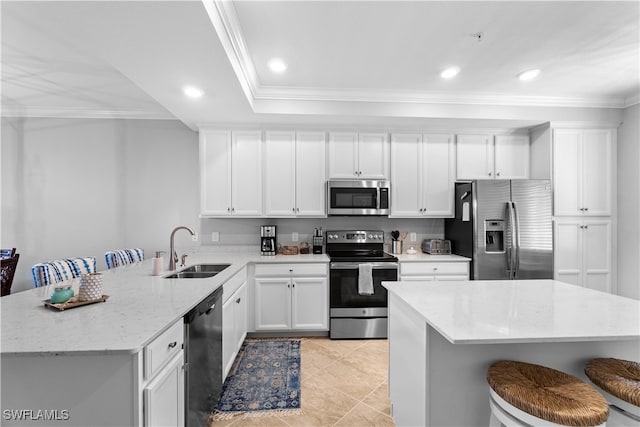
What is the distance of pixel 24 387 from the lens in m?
1.09

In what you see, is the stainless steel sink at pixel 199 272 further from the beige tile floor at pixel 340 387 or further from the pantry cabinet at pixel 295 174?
the beige tile floor at pixel 340 387

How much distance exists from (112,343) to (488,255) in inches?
136

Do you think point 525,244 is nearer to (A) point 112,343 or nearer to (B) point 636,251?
(B) point 636,251

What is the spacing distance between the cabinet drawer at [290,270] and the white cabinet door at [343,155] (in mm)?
1115

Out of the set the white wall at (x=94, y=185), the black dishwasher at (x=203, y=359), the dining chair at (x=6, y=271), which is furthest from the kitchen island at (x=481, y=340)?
the dining chair at (x=6, y=271)

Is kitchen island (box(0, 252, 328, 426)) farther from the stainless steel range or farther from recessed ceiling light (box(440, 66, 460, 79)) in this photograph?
recessed ceiling light (box(440, 66, 460, 79))

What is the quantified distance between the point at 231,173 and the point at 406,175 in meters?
2.13

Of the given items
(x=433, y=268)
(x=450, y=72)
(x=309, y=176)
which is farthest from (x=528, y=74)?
(x=309, y=176)

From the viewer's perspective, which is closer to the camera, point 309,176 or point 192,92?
point 192,92

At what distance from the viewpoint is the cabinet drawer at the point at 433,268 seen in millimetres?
3438

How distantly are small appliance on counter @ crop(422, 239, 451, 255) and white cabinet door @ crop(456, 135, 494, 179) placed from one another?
85cm

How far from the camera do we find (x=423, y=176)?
3764 millimetres

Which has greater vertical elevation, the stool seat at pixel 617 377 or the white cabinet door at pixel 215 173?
the white cabinet door at pixel 215 173

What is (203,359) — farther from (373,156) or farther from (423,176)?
(423,176)
